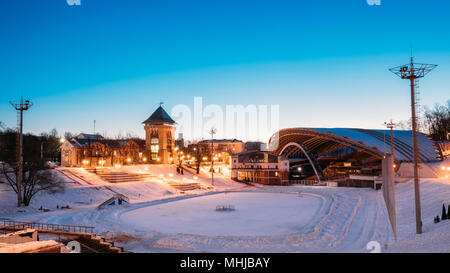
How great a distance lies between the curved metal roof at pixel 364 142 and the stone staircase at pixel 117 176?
33.2 m

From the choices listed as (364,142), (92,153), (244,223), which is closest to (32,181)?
(244,223)

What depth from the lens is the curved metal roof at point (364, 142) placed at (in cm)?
5528

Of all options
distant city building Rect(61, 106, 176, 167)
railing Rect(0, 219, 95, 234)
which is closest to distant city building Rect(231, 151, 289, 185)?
distant city building Rect(61, 106, 176, 167)

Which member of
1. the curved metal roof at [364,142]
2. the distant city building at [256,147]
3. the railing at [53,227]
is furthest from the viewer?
the distant city building at [256,147]

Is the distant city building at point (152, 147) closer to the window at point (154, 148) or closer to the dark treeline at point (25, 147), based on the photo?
the window at point (154, 148)

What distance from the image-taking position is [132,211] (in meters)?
30.8

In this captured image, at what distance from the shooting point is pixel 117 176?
51.2 meters

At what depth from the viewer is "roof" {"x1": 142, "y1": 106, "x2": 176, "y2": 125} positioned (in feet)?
242

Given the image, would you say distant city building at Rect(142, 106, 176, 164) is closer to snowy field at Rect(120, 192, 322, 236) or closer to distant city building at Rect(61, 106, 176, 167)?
distant city building at Rect(61, 106, 176, 167)

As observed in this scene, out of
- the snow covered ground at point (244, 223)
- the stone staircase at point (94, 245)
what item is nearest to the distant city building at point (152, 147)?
the snow covered ground at point (244, 223)

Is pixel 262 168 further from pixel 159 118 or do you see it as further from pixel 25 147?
pixel 25 147
